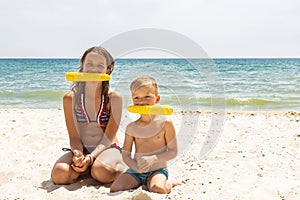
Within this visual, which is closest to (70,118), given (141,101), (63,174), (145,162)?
(63,174)

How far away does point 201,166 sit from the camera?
11.4 ft

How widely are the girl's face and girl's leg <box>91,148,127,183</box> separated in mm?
755

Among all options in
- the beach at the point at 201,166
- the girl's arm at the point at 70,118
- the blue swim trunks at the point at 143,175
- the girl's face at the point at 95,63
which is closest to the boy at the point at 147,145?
the blue swim trunks at the point at 143,175

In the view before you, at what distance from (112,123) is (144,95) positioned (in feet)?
1.89

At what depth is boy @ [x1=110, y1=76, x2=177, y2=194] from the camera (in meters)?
2.86

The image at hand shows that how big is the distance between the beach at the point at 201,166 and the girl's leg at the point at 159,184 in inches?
2.7

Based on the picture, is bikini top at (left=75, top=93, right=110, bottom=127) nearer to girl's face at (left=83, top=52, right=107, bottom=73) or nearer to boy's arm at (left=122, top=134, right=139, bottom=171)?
girl's face at (left=83, top=52, right=107, bottom=73)

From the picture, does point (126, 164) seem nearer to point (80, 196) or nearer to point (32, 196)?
point (80, 196)

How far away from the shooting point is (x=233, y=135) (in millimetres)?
5086

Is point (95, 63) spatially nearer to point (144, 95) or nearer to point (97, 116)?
point (97, 116)

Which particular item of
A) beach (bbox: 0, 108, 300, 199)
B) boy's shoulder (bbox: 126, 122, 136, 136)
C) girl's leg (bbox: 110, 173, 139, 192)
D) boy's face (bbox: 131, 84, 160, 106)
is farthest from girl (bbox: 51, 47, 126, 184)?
boy's face (bbox: 131, 84, 160, 106)

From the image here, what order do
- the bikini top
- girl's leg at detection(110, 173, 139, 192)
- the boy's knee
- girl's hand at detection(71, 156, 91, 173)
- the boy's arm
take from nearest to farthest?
1. the boy's knee
2. girl's leg at detection(110, 173, 139, 192)
3. the boy's arm
4. girl's hand at detection(71, 156, 91, 173)
5. the bikini top

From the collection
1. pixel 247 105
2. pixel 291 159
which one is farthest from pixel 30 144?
pixel 247 105

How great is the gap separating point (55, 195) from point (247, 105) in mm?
7706
